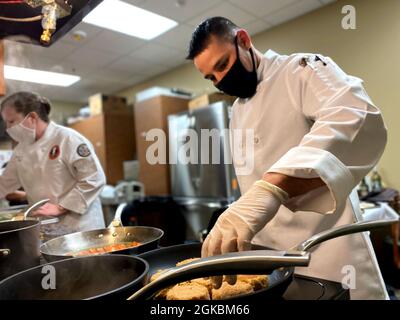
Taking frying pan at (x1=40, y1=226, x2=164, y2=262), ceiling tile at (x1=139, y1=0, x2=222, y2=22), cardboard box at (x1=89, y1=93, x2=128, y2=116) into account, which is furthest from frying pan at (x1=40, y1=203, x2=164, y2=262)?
ceiling tile at (x1=139, y1=0, x2=222, y2=22)

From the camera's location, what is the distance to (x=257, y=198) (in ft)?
1.69

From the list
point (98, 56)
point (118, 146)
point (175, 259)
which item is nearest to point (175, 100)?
point (118, 146)

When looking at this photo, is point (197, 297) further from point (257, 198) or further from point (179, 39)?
point (179, 39)

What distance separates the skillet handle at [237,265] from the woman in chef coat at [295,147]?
0.44 feet

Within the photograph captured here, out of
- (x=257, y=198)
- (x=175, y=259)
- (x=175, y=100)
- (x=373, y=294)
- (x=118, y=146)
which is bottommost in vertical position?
(x=373, y=294)

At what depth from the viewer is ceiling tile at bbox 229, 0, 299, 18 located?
2.02 feet

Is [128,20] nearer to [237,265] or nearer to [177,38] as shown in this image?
[177,38]

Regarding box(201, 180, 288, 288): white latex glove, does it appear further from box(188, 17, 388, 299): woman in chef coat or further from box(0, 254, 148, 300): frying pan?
box(0, 254, 148, 300): frying pan

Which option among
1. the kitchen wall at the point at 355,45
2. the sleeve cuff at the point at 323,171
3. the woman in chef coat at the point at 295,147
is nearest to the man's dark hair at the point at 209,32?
the woman in chef coat at the point at 295,147

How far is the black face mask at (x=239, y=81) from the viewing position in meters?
0.76

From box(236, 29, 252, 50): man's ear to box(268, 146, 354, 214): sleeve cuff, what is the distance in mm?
360

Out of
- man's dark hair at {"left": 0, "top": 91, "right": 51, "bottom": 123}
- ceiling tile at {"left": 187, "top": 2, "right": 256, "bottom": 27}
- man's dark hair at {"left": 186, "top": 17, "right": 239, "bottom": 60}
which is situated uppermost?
ceiling tile at {"left": 187, "top": 2, "right": 256, "bottom": 27}

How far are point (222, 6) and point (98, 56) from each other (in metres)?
0.42
